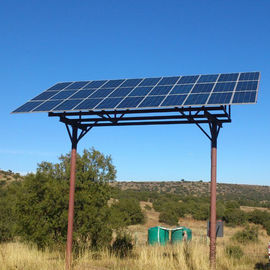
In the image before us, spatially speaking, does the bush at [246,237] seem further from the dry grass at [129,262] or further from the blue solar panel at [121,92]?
the blue solar panel at [121,92]

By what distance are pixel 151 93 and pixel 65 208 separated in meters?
7.54

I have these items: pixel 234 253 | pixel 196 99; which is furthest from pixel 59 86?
pixel 234 253

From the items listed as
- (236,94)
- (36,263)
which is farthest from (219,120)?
(36,263)

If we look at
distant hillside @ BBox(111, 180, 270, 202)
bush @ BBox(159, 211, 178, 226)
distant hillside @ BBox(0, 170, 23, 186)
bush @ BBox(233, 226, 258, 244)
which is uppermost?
distant hillside @ BBox(0, 170, 23, 186)

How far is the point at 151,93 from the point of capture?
1437cm

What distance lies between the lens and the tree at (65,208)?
59.0ft

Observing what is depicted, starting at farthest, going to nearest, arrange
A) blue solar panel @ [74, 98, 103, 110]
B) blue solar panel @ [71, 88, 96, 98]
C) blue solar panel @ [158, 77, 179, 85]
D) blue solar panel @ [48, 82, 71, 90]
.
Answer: blue solar panel @ [48, 82, 71, 90] → blue solar panel @ [158, 77, 179, 85] → blue solar panel @ [71, 88, 96, 98] → blue solar panel @ [74, 98, 103, 110]

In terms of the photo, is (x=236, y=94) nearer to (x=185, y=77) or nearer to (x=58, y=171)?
(x=185, y=77)

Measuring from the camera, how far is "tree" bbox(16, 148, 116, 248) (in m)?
18.0

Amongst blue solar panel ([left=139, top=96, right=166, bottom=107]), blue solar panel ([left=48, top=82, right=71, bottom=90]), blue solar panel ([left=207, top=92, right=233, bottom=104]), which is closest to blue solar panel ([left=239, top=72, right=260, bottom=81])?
blue solar panel ([left=207, top=92, right=233, bottom=104])

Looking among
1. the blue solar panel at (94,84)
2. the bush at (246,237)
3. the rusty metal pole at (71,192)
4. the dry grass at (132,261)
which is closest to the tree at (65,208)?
the dry grass at (132,261)

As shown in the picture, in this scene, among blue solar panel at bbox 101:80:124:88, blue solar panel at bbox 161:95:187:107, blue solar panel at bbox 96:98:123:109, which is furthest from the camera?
blue solar panel at bbox 101:80:124:88

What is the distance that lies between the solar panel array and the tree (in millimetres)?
4874

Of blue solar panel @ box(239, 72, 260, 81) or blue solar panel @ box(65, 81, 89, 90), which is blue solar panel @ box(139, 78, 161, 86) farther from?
blue solar panel @ box(239, 72, 260, 81)
